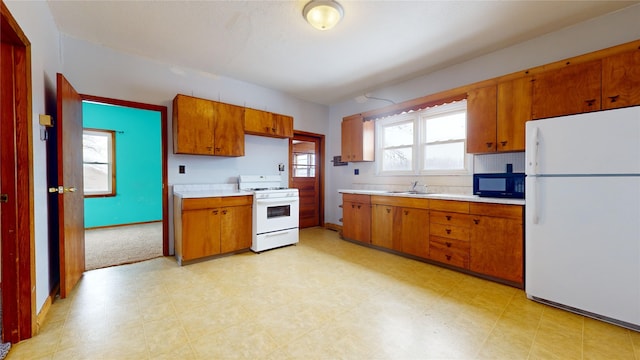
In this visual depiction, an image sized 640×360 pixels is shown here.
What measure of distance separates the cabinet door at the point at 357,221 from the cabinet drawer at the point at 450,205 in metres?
1.03

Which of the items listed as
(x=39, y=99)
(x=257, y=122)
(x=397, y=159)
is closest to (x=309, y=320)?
(x=39, y=99)

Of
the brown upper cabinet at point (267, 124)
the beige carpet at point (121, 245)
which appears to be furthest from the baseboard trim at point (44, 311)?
the brown upper cabinet at point (267, 124)

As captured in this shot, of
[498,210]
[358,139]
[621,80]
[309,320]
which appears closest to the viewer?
[309,320]

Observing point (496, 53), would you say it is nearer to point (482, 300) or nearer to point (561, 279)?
point (561, 279)

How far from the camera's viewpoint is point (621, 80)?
82.6 inches

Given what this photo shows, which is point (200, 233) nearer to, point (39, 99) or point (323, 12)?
point (39, 99)

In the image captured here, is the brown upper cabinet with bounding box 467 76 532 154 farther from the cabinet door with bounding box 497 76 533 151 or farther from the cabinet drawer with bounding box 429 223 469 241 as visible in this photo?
the cabinet drawer with bounding box 429 223 469 241

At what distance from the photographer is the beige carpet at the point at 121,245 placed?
3260 mm

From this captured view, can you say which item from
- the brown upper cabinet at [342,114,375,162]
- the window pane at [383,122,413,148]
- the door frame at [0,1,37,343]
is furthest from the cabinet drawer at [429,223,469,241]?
the door frame at [0,1,37,343]

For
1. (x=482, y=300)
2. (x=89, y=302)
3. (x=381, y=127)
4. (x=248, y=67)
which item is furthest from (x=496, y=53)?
(x=89, y=302)

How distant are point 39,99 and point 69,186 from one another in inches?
30.6

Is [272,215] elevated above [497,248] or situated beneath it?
elevated above

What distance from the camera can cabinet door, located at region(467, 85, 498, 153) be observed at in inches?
111

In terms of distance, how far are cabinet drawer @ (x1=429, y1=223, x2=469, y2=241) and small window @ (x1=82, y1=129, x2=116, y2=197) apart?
6093 mm
